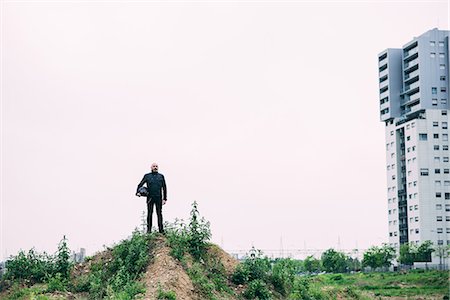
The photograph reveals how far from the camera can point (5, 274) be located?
15633 millimetres

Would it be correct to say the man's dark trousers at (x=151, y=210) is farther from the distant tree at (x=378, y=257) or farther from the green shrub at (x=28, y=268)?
the distant tree at (x=378, y=257)

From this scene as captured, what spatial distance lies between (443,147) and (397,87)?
8985 mm

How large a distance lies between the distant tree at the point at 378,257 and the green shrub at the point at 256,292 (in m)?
55.4

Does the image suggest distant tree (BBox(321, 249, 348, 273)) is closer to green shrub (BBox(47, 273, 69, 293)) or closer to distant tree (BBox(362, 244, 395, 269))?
distant tree (BBox(362, 244, 395, 269))

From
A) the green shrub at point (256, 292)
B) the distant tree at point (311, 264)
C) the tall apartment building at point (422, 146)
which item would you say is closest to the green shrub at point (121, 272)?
the green shrub at point (256, 292)

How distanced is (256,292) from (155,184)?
3.38 metres

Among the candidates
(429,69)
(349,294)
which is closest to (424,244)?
(429,69)

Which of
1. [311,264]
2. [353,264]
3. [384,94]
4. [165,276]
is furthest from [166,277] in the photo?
[384,94]

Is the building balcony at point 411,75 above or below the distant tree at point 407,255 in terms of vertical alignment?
above

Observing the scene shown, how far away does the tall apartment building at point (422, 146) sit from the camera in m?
70.6

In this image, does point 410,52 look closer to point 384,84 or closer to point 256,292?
point 384,84

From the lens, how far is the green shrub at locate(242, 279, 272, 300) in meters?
14.6

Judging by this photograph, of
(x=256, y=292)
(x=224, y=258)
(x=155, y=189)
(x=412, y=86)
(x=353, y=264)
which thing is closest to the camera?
(x=256, y=292)

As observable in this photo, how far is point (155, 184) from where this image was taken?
49.5 feet
